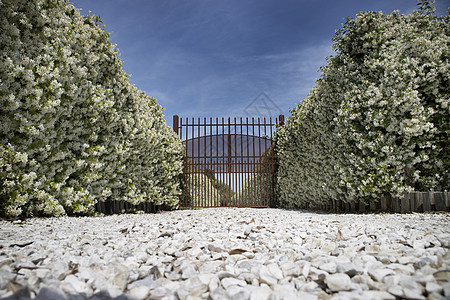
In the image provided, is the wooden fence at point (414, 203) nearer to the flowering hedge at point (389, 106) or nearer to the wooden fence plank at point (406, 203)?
the wooden fence plank at point (406, 203)

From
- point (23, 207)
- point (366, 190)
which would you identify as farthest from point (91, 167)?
point (366, 190)

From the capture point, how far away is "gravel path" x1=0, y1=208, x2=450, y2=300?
1.22m

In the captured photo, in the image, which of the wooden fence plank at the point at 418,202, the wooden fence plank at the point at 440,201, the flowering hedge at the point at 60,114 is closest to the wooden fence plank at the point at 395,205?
the wooden fence plank at the point at 418,202

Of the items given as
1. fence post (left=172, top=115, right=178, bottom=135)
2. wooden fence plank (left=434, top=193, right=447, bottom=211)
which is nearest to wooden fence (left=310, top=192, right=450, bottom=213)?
wooden fence plank (left=434, top=193, right=447, bottom=211)

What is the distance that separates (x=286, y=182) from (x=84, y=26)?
7.47m

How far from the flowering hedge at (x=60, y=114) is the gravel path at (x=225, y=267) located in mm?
1636

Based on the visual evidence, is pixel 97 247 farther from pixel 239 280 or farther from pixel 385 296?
pixel 385 296

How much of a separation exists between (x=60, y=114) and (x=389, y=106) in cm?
559

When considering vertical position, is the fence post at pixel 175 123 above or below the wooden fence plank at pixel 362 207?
above

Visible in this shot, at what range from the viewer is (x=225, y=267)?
62.7 inches

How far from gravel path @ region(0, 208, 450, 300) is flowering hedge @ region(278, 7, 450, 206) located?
2.86m

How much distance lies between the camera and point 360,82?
5.35 metres

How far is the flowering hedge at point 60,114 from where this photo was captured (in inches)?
135

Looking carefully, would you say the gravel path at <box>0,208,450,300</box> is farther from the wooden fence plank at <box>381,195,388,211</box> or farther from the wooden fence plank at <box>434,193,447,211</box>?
the wooden fence plank at <box>381,195,388,211</box>
